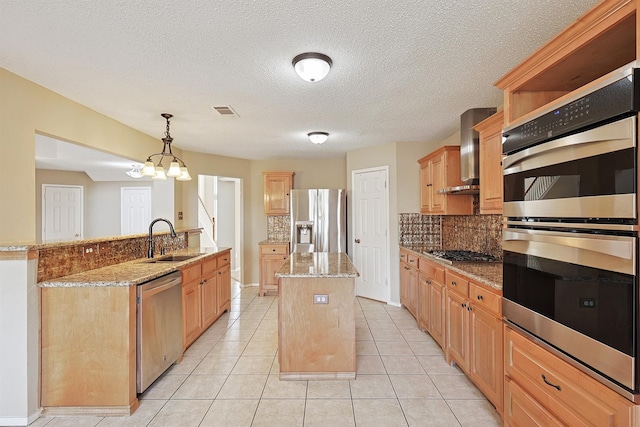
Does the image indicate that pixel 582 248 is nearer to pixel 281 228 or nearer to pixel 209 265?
pixel 209 265

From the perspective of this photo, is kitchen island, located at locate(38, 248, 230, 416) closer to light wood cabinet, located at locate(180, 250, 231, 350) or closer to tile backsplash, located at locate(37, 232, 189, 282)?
A: tile backsplash, located at locate(37, 232, 189, 282)

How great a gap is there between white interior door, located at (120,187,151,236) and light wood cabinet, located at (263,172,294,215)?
127 inches

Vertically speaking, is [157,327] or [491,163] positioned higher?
[491,163]

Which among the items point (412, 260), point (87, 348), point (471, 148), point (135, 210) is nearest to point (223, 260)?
point (87, 348)

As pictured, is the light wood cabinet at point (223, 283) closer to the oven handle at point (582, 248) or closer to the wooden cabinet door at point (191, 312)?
the wooden cabinet door at point (191, 312)

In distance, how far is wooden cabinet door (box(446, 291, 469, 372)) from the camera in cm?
239

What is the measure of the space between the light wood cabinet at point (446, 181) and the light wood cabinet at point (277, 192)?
260 centimetres

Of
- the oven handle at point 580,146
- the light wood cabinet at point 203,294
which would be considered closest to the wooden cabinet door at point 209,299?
the light wood cabinet at point 203,294

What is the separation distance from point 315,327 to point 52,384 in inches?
73.3

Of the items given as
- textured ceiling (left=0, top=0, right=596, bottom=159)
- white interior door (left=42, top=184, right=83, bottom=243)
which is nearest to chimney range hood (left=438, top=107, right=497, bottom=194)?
textured ceiling (left=0, top=0, right=596, bottom=159)

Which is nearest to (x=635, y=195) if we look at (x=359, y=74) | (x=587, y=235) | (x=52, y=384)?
(x=587, y=235)

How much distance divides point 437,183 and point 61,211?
23.6 ft

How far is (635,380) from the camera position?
104 cm

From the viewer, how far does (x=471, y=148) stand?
289cm
